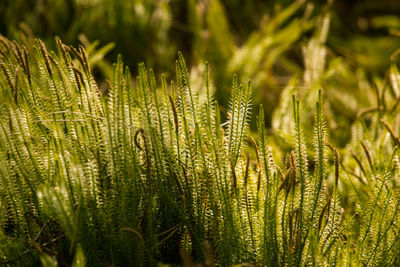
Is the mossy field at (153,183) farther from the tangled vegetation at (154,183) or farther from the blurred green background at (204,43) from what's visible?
the blurred green background at (204,43)

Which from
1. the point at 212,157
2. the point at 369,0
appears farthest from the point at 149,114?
the point at 369,0

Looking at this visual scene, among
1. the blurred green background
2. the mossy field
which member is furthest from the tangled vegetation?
the blurred green background

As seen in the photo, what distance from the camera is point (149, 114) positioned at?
0.52 m

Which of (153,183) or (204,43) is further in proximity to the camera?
(204,43)

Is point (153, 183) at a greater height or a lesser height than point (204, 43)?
lesser

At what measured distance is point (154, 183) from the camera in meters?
0.54

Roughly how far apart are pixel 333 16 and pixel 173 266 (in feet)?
5.03

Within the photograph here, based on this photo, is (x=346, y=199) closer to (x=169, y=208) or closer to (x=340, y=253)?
(x=340, y=253)

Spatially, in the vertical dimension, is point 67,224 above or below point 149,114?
below

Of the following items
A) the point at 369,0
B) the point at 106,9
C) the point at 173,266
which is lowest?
the point at 173,266

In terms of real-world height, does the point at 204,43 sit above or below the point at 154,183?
above

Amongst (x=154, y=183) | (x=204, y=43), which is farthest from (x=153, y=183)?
(x=204, y=43)

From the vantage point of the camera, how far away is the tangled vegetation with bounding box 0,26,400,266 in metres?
0.49

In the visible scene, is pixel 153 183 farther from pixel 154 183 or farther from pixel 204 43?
pixel 204 43
